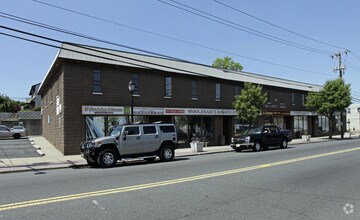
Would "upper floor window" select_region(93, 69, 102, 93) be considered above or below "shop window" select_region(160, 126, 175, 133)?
above

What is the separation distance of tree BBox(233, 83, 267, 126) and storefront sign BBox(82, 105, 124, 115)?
11426mm

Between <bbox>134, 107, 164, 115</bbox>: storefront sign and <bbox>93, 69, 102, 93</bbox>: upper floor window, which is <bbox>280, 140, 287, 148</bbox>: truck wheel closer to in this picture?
<bbox>134, 107, 164, 115</bbox>: storefront sign

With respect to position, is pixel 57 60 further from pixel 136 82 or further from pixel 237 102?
pixel 237 102

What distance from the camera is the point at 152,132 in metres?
18.4

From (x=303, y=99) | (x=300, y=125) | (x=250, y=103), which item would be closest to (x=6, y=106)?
(x=300, y=125)

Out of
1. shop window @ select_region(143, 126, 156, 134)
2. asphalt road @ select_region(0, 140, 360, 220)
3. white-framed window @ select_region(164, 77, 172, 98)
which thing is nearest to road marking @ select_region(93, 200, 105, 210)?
asphalt road @ select_region(0, 140, 360, 220)

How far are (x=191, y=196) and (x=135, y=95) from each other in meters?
18.3

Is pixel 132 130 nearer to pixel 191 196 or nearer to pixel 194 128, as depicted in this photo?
pixel 191 196

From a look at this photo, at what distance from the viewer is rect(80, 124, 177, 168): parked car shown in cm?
1652

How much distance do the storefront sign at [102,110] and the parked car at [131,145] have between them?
6108 millimetres

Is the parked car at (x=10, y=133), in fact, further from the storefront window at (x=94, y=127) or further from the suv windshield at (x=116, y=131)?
the suv windshield at (x=116, y=131)

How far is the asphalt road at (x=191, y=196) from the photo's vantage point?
22.5 feet

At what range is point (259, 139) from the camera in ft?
83.8

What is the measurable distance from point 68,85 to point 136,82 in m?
5.32
